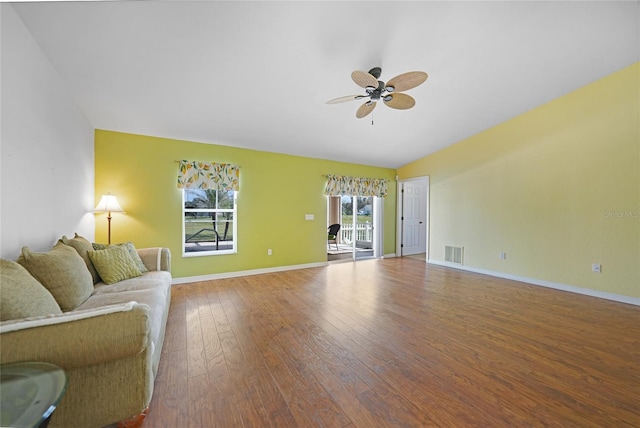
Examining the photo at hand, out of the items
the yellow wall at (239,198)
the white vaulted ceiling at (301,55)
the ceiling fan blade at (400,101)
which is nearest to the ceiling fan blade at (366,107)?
the ceiling fan blade at (400,101)

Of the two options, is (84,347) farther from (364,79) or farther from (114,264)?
(364,79)

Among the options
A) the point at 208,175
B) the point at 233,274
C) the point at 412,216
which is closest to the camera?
the point at 208,175

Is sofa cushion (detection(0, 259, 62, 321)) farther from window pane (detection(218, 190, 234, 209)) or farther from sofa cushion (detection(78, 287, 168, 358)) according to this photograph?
window pane (detection(218, 190, 234, 209))

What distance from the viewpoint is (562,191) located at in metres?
3.83

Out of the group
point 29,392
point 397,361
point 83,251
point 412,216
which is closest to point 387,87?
point 397,361

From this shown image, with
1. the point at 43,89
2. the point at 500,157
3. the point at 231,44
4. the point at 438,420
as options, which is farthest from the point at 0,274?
the point at 500,157

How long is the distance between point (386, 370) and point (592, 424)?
3.70ft

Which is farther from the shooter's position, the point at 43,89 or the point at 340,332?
the point at 340,332

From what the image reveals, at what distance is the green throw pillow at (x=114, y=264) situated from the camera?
7.89ft

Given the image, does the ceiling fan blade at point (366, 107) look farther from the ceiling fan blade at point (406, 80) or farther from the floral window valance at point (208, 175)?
the floral window valance at point (208, 175)

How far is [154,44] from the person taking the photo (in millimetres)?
2193

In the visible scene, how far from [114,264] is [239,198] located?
2.30 m

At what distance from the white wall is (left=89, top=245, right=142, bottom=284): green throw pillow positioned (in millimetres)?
387

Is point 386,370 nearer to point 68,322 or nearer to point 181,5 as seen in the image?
point 68,322
